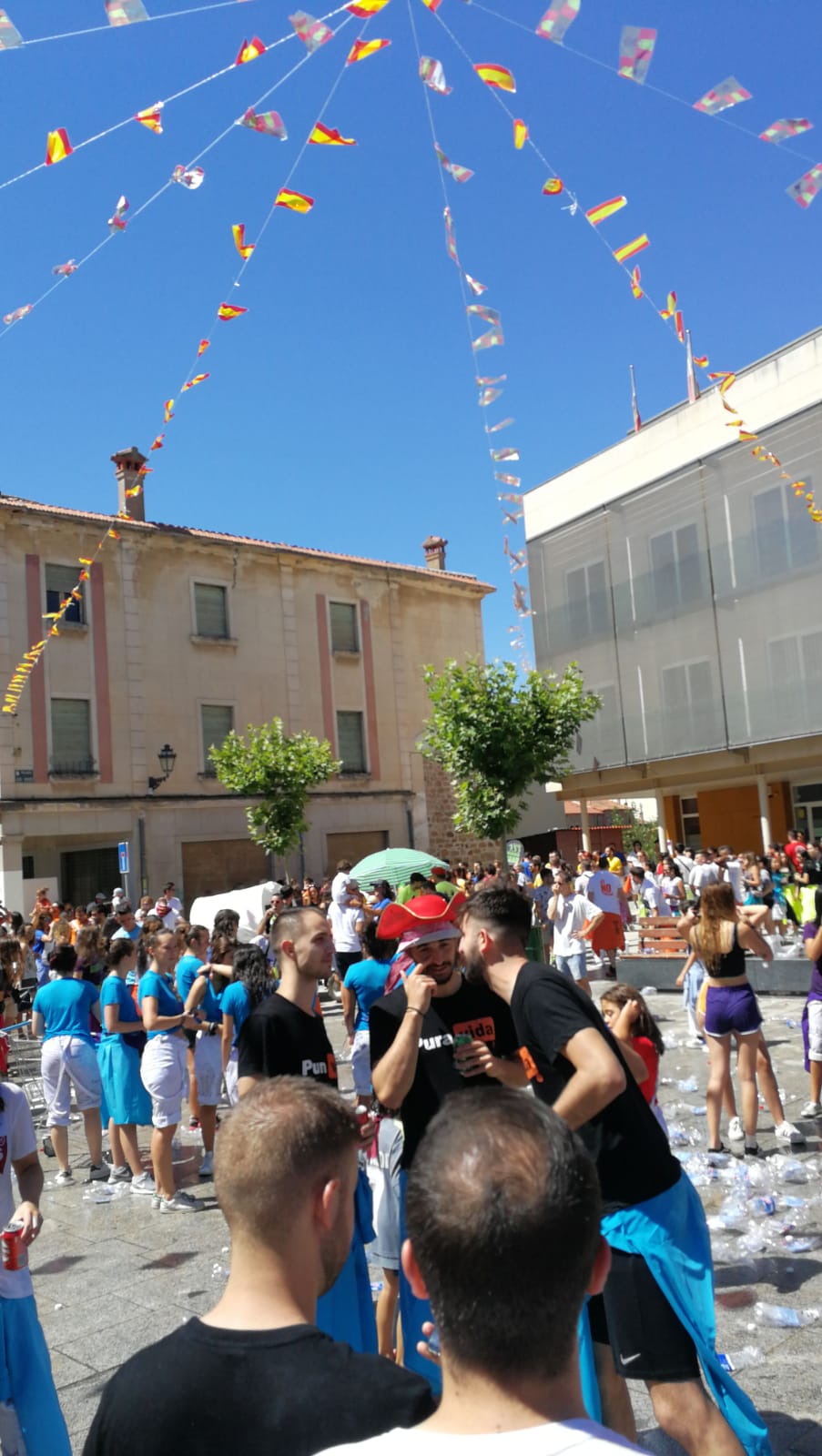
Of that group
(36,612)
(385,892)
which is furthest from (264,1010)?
(36,612)

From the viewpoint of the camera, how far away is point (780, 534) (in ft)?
81.4

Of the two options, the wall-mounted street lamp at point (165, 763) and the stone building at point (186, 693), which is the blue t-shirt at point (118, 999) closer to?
the stone building at point (186, 693)

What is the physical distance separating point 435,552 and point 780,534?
14.5 m

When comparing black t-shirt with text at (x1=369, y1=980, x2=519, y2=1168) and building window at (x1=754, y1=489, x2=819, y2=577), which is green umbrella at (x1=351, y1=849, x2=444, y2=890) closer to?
black t-shirt with text at (x1=369, y1=980, x2=519, y2=1168)

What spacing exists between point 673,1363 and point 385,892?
11606mm

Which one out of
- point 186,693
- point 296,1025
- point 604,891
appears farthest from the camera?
point 186,693

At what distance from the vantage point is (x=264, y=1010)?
411 centimetres

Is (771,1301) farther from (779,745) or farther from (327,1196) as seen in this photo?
(779,745)

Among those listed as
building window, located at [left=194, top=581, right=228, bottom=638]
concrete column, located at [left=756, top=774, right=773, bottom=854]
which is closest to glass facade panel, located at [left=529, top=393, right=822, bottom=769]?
concrete column, located at [left=756, top=774, right=773, bottom=854]

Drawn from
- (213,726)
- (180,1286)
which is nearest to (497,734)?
(213,726)

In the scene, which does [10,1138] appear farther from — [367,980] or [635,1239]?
[367,980]

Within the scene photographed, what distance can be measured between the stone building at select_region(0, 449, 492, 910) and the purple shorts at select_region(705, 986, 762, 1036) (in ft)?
59.8

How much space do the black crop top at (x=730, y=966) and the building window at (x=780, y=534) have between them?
18.9 meters

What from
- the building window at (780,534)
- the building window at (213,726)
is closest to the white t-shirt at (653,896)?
the building window at (780,534)
